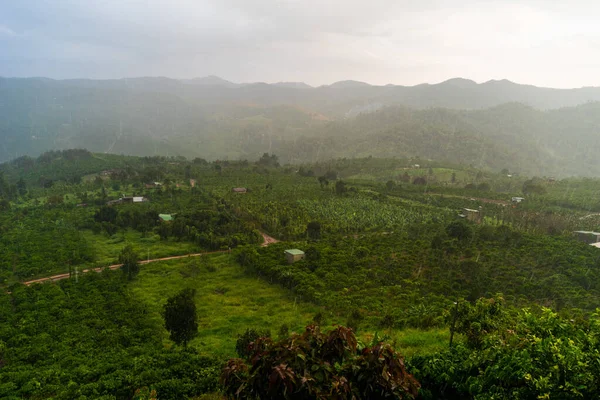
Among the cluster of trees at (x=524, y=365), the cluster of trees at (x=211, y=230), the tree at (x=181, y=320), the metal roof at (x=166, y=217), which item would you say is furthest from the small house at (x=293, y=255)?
the metal roof at (x=166, y=217)

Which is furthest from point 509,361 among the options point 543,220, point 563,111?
point 563,111

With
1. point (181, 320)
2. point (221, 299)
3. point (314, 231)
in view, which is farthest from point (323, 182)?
point (181, 320)

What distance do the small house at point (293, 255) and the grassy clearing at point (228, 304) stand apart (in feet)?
11.0

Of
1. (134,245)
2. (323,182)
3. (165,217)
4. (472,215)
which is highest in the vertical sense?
(472,215)

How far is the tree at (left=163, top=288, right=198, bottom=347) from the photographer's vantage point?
16.4 m

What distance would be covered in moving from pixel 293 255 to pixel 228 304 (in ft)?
26.0

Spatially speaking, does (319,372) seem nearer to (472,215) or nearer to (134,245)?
(134,245)

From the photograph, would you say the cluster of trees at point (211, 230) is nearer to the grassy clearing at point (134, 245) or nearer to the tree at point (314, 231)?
the grassy clearing at point (134, 245)

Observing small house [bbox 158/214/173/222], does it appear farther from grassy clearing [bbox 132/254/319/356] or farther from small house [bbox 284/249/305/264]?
small house [bbox 284/249/305/264]

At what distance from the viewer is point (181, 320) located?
54.0ft

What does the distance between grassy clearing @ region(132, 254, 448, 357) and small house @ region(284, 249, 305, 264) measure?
336 cm

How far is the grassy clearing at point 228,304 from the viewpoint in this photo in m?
16.1

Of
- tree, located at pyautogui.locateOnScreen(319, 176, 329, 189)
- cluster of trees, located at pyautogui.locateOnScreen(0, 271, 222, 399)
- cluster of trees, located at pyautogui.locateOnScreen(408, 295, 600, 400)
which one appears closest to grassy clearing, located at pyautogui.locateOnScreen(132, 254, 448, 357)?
cluster of trees, located at pyautogui.locateOnScreen(0, 271, 222, 399)

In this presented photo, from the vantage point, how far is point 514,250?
30.9 m
